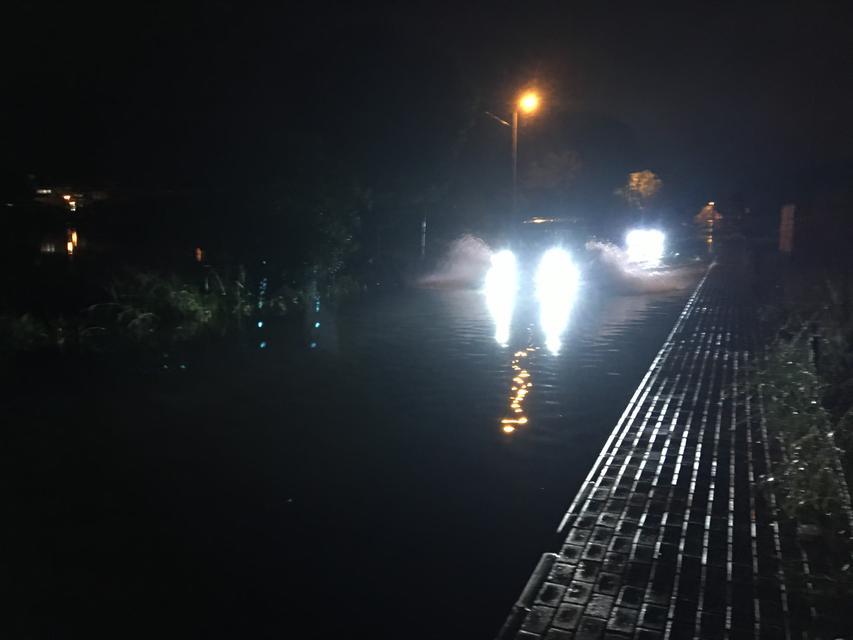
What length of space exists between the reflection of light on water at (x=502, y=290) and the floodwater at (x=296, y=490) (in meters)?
3.70

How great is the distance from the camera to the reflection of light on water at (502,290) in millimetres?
15773

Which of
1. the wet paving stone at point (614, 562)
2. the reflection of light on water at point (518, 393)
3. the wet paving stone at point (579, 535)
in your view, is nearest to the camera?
the wet paving stone at point (614, 562)

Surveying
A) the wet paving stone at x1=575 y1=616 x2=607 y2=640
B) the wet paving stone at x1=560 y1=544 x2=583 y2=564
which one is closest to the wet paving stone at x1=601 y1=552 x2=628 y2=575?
the wet paving stone at x1=560 y1=544 x2=583 y2=564

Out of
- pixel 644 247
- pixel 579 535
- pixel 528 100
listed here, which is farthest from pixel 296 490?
pixel 644 247

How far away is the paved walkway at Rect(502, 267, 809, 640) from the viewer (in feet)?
14.1

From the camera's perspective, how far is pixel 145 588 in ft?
15.4

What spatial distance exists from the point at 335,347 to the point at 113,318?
4047 mm

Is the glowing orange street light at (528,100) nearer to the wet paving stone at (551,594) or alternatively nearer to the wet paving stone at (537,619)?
the wet paving stone at (551,594)

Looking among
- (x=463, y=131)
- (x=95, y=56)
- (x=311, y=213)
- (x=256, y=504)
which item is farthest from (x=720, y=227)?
(x=256, y=504)

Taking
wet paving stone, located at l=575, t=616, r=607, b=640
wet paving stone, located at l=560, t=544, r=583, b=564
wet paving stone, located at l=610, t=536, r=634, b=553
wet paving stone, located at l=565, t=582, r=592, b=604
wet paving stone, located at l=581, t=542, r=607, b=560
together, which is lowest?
wet paving stone, located at l=575, t=616, r=607, b=640

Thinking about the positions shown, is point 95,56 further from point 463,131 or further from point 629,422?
point 463,131

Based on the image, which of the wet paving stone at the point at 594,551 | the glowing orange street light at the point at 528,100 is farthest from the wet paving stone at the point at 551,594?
the glowing orange street light at the point at 528,100

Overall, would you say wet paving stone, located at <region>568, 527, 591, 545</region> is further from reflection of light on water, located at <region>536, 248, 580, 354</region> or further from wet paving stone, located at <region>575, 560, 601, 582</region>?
reflection of light on water, located at <region>536, 248, 580, 354</region>

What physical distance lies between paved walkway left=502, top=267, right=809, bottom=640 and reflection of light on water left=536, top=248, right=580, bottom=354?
4.91 meters
